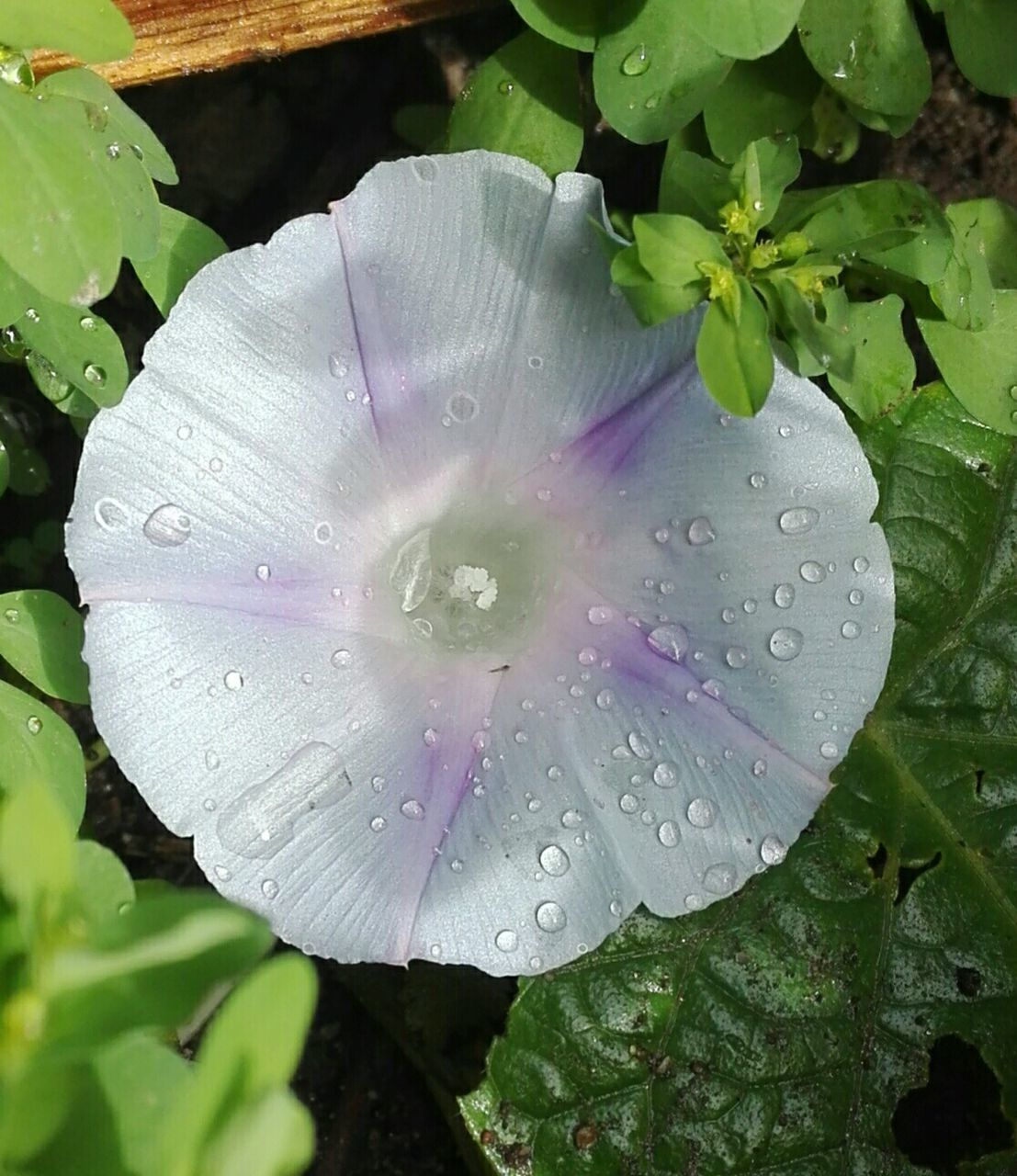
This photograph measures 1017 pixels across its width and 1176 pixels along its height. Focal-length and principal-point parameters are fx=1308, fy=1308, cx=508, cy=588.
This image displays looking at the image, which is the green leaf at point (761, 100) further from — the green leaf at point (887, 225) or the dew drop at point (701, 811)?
the dew drop at point (701, 811)

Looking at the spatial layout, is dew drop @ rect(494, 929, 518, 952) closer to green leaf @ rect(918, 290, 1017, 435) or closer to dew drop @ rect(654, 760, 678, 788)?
dew drop @ rect(654, 760, 678, 788)

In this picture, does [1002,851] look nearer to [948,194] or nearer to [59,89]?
[948,194]

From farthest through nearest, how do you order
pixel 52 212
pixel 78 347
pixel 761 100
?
1. pixel 761 100
2. pixel 78 347
3. pixel 52 212

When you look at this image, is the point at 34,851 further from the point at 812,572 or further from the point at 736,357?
the point at 812,572

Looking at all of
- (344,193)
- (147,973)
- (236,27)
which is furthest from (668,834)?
(344,193)

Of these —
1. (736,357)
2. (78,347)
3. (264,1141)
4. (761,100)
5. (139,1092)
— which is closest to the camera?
(264,1141)

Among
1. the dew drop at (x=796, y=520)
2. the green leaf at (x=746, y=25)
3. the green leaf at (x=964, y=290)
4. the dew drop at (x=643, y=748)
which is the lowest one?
the dew drop at (x=643, y=748)

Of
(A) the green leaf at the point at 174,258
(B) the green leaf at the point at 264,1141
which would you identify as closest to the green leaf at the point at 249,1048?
(B) the green leaf at the point at 264,1141
